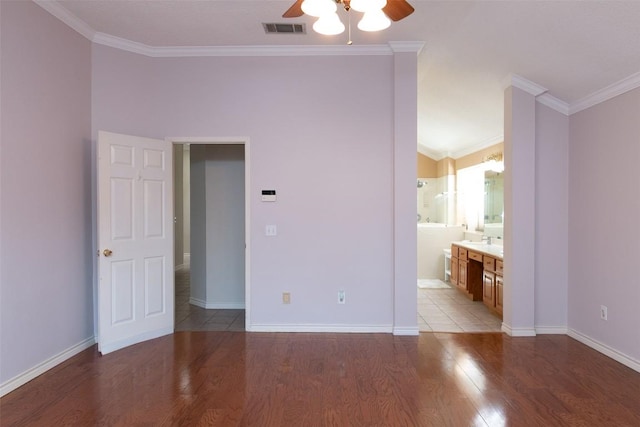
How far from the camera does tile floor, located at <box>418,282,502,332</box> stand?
12.8 ft

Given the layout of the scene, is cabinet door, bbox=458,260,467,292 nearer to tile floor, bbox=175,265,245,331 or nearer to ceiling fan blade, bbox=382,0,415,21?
tile floor, bbox=175,265,245,331

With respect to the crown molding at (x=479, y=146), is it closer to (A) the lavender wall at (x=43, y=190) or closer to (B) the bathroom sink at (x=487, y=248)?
(B) the bathroom sink at (x=487, y=248)

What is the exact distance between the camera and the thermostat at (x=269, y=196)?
3.71 meters

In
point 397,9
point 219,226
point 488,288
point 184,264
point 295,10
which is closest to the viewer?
point 397,9

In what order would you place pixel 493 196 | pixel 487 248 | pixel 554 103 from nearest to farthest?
pixel 554 103 < pixel 487 248 < pixel 493 196

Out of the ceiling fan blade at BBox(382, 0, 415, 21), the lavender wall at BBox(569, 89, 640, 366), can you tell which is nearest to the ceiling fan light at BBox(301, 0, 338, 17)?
the ceiling fan blade at BBox(382, 0, 415, 21)

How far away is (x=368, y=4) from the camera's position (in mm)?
1812

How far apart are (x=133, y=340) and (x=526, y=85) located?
15.4ft

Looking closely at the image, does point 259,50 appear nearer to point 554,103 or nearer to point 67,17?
point 67,17

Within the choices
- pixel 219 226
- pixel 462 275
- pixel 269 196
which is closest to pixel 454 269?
pixel 462 275

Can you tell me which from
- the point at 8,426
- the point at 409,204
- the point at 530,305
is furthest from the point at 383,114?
the point at 8,426

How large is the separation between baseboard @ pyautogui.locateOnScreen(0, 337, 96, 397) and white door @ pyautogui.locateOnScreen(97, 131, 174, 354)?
0.23 metres

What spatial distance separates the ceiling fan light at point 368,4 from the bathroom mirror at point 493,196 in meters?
4.08

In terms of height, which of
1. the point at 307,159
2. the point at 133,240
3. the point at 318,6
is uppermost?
the point at 318,6
